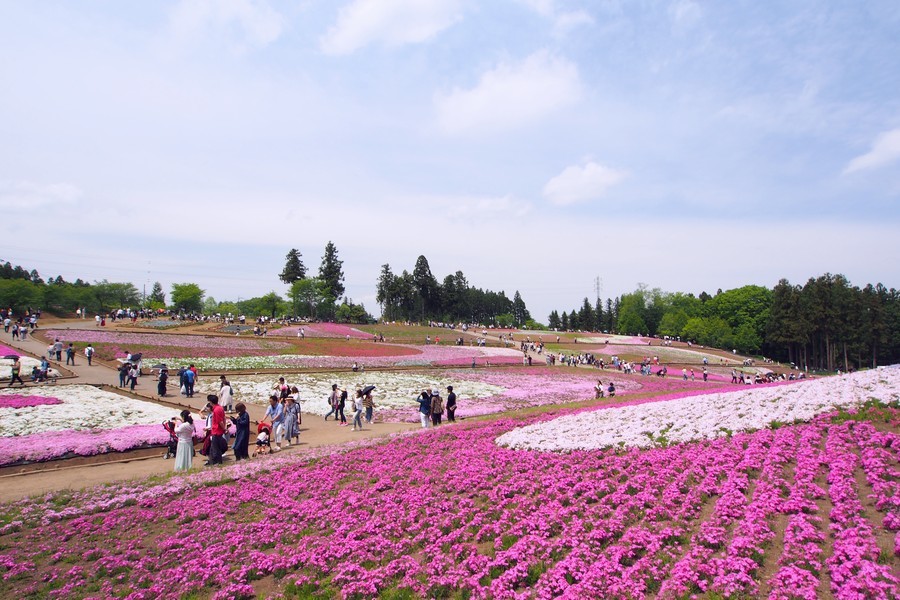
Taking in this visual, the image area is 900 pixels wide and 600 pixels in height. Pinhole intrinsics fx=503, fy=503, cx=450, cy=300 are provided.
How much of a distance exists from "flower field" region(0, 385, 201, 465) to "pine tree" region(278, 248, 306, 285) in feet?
322

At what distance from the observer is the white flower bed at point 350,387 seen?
29.9 metres

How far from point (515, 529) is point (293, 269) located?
12046cm

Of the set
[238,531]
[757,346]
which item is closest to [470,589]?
[238,531]

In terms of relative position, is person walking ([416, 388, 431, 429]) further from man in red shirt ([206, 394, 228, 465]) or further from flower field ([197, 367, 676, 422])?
man in red shirt ([206, 394, 228, 465])

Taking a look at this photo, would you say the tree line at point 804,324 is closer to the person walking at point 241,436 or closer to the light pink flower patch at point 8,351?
the person walking at point 241,436

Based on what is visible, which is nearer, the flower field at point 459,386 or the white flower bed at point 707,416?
the white flower bed at point 707,416

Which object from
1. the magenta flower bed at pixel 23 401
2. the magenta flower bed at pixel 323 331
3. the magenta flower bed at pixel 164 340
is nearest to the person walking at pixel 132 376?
the magenta flower bed at pixel 23 401

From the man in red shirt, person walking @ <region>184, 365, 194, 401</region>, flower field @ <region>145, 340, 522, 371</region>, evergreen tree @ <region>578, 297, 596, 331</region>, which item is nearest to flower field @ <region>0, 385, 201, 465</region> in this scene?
person walking @ <region>184, 365, 194, 401</region>

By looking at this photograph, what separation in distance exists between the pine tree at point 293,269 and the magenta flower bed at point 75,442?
106 metres

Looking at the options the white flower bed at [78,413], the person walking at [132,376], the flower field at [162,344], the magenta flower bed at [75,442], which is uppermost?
the flower field at [162,344]

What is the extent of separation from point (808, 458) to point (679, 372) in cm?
5007

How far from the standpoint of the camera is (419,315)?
143 m

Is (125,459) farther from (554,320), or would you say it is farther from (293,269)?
(554,320)

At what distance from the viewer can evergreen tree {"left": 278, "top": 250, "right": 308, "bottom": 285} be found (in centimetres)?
12250
